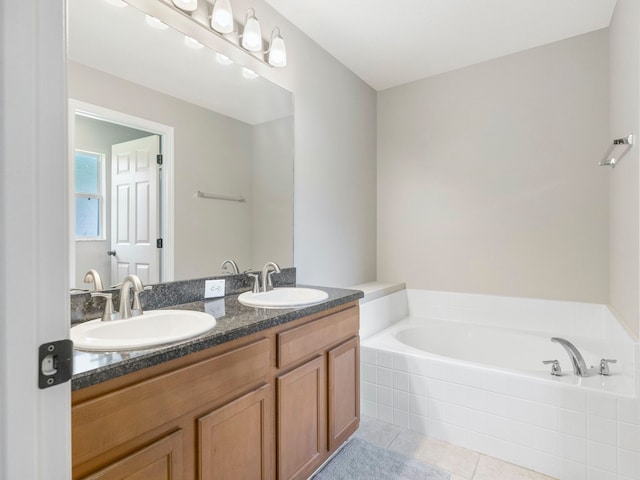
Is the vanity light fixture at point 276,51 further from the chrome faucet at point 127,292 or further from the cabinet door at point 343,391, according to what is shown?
the cabinet door at point 343,391

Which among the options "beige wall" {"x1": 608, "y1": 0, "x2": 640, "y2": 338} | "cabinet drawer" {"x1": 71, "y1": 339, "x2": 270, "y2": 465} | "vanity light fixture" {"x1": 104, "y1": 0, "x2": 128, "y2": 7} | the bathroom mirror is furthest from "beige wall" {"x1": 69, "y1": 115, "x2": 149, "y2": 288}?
"beige wall" {"x1": 608, "y1": 0, "x2": 640, "y2": 338}

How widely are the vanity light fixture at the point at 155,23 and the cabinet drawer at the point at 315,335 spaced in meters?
1.44

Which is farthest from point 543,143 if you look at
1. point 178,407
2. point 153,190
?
point 178,407

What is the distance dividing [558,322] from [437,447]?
1.28 m

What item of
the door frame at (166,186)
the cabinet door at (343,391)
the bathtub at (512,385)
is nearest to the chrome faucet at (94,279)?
the door frame at (166,186)

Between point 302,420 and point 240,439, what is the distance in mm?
372

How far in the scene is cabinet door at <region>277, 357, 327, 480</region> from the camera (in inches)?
54.4

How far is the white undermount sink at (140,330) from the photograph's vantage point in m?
0.94

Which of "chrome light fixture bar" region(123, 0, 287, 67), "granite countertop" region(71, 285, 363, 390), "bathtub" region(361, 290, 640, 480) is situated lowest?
"bathtub" region(361, 290, 640, 480)

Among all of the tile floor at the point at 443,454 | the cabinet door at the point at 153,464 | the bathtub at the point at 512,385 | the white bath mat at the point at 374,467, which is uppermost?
the cabinet door at the point at 153,464

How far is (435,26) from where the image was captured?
226 centimetres

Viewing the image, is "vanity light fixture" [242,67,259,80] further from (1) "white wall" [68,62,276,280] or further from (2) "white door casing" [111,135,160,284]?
(2) "white door casing" [111,135,160,284]

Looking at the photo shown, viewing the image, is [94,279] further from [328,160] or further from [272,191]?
[328,160]

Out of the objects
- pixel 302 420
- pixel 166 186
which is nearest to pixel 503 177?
pixel 302 420
